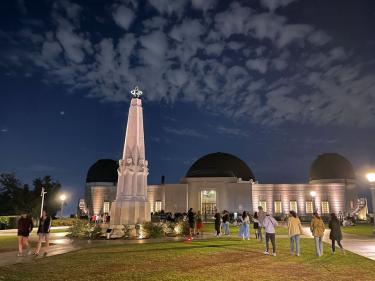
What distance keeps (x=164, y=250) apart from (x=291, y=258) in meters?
5.57

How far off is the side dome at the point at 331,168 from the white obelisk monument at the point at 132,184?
49.5 meters

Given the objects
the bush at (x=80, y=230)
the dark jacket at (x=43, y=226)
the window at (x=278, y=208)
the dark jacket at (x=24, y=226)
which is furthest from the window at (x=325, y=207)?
the dark jacket at (x=24, y=226)

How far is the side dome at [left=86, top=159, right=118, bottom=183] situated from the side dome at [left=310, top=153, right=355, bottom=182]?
41.9m

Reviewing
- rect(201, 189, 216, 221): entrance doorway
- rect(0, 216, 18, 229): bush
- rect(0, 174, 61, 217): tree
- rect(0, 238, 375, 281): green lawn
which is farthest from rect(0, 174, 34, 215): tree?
rect(0, 238, 375, 281): green lawn

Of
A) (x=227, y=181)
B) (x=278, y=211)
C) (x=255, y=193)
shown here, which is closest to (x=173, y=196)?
(x=227, y=181)

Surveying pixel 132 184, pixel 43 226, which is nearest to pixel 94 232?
pixel 132 184

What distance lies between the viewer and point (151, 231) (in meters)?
20.4

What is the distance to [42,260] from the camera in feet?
38.2

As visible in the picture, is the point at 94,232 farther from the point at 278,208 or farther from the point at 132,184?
the point at 278,208

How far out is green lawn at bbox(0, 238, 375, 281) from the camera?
9027mm

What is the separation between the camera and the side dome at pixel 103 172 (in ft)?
214

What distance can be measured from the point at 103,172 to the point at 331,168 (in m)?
46.9

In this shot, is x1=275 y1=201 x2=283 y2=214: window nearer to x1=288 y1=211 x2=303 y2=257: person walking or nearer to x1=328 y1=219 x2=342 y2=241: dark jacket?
x1=328 y1=219 x2=342 y2=241: dark jacket

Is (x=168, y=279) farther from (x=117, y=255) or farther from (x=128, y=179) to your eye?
(x=128, y=179)
